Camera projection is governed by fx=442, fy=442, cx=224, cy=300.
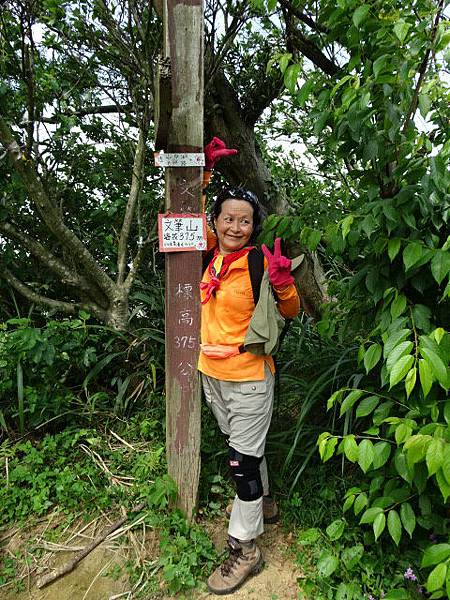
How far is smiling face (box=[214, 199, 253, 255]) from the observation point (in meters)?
2.17

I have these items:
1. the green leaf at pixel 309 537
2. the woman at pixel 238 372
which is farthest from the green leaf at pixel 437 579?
the woman at pixel 238 372

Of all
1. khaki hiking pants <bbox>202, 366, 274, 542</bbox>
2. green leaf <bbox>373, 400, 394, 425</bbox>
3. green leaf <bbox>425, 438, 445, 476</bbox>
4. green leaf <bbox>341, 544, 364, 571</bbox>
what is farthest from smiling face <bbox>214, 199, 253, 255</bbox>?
green leaf <bbox>341, 544, 364, 571</bbox>

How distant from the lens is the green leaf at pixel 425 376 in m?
1.41

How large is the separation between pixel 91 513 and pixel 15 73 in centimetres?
295

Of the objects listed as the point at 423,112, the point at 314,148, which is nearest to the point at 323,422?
the point at 423,112

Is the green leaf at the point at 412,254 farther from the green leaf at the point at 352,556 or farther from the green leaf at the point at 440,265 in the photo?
the green leaf at the point at 352,556

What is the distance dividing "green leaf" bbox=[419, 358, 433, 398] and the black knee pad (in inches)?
41.5

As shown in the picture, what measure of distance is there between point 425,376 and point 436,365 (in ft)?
0.20

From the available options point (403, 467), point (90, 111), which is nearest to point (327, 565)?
point (403, 467)

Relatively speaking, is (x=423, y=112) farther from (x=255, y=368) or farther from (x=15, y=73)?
(x=15, y=73)

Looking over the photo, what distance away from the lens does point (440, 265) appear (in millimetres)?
1571

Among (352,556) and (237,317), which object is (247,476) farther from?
(237,317)

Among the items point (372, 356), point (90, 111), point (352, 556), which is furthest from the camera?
point (90, 111)

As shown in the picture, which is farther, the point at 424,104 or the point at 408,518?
the point at 408,518
